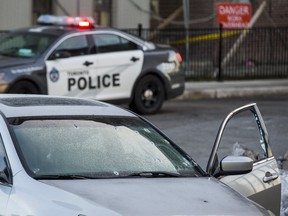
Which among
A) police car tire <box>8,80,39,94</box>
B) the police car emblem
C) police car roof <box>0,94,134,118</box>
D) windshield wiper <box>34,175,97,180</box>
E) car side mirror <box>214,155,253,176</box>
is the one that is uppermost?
police car roof <box>0,94,134,118</box>

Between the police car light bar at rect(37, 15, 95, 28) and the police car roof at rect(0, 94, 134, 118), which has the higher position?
the police car roof at rect(0, 94, 134, 118)

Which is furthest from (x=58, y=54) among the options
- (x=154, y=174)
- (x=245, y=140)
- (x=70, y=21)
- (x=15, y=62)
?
(x=154, y=174)

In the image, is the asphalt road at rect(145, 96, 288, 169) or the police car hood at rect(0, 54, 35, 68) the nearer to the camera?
the asphalt road at rect(145, 96, 288, 169)

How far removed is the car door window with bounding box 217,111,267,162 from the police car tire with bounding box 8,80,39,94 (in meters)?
4.02

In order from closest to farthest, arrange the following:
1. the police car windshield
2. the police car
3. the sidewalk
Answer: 1. the police car
2. the police car windshield
3. the sidewalk

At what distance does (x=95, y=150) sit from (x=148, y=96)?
10.6 meters

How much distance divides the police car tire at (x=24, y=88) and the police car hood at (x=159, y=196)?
940 cm

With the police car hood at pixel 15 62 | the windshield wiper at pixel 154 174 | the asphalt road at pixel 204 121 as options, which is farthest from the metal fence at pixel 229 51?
the windshield wiper at pixel 154 174

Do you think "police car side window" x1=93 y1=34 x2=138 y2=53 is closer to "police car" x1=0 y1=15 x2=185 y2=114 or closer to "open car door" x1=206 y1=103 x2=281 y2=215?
"police car" x1=0 y1=15 x2=185 y2=114

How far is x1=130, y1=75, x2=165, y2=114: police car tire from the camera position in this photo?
1619cm

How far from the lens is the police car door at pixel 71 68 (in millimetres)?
15047

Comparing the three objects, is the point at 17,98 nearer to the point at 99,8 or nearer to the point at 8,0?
the point at 8,0

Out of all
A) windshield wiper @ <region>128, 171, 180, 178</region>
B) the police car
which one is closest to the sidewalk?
the police car

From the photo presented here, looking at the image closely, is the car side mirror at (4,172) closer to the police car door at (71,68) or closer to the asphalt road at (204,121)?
the asphalt road at (204,121)
